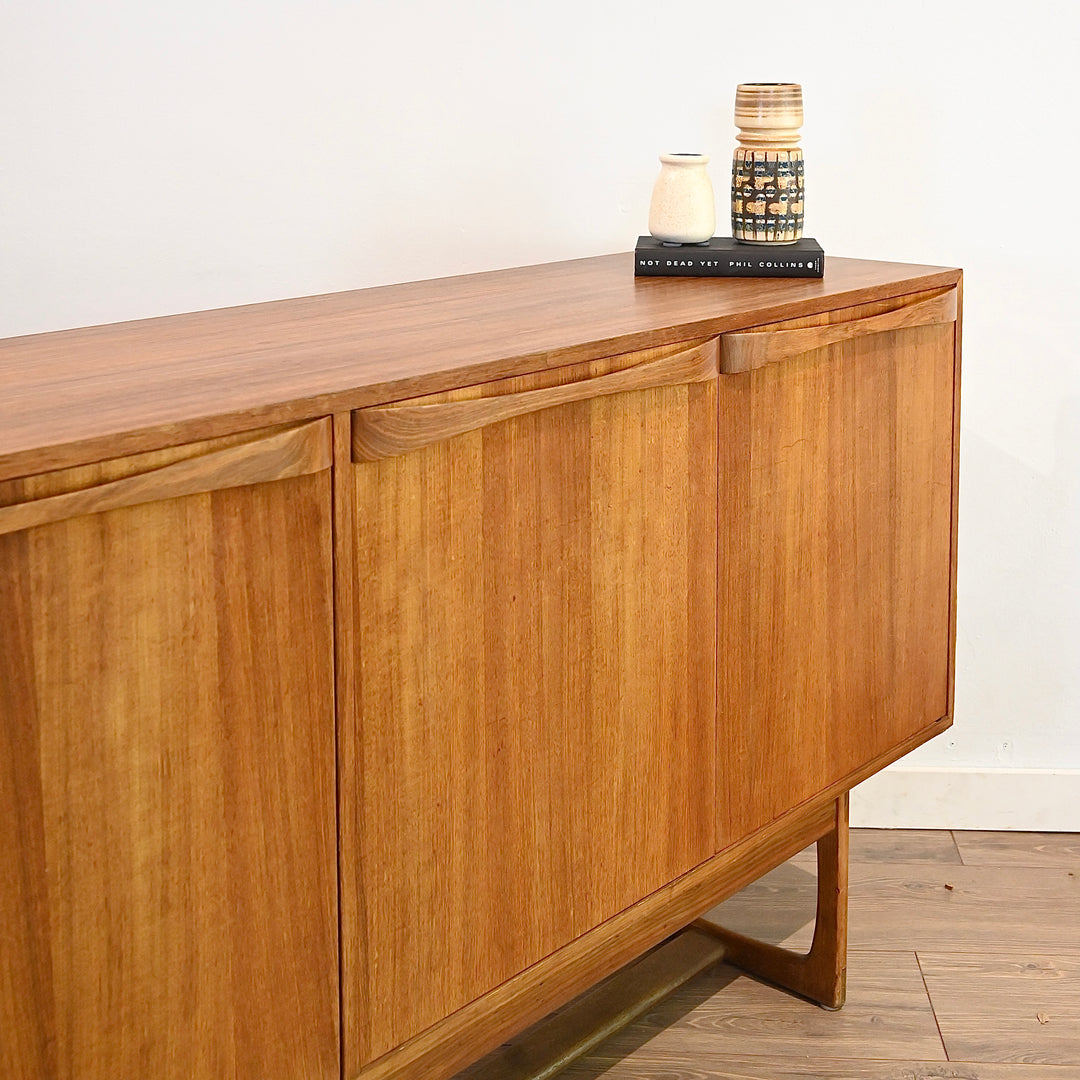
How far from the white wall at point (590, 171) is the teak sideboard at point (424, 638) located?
517 mm

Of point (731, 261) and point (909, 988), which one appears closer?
point (731, 261)

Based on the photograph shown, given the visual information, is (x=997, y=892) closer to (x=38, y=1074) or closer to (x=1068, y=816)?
(x=1068, y=816)

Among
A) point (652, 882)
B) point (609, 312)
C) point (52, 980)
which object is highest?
point (609, 312)

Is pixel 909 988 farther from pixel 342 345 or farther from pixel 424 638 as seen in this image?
pixel 342 345

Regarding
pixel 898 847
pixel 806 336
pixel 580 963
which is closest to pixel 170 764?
pixel 580 963

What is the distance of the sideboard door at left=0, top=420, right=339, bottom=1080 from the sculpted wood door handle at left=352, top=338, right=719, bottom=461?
0.16ft

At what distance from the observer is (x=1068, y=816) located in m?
2.68

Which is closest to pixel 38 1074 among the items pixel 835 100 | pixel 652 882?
pixel 652 882

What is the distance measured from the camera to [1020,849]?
2613 millimetres

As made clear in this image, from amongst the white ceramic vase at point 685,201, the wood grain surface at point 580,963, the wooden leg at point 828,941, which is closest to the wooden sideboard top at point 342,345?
the white ceramic vase at point 685,201

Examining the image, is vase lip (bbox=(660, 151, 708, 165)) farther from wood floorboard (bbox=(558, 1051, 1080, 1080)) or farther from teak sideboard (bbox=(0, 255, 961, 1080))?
wood floorboard (bbox=(558, 1051, 1080, 1080))

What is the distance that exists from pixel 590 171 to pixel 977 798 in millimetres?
1382

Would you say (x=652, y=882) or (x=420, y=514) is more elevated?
(x=420, y=514)

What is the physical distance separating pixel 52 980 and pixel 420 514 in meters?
0.48
